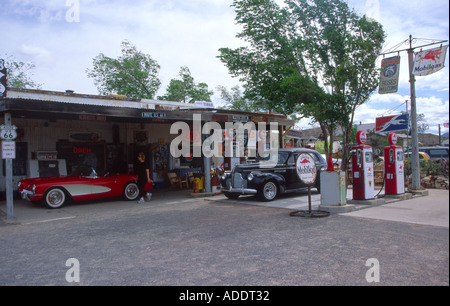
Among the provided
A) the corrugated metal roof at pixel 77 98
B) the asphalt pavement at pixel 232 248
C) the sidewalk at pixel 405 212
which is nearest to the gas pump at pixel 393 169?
the sidewalk at pixel 405 212

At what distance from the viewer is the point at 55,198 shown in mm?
11219

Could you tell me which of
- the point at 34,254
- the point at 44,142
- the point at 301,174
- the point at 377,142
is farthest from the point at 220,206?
the point at 377,142

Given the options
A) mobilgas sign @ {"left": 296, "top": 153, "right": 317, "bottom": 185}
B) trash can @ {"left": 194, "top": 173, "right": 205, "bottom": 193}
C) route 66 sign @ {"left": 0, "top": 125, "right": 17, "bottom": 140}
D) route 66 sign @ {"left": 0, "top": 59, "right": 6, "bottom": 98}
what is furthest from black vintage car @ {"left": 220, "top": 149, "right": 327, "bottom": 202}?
route 66 sign @ {"left": 0, "top": 59, "right": 6, "bottom": 98}

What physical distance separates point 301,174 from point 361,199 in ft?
7.81

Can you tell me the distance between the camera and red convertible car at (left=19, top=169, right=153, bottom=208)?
1095cm

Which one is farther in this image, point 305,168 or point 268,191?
point 268,191

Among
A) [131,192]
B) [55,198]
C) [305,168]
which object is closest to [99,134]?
[131,192]

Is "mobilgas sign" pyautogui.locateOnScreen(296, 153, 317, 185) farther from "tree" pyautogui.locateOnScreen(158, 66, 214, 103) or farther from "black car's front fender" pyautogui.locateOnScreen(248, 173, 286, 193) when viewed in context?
"tree" pyautogui.locateOnScreen(158, 66, 214, 103)

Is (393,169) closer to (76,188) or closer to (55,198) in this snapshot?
(76,188)

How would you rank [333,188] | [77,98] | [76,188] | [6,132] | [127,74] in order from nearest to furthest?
[333,188] < [6,132] < [76,188] < [77,98] < [127,74]

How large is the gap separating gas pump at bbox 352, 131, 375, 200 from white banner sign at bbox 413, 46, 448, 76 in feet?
10.1

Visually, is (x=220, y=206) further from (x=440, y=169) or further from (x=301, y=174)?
(x=440, y=169)

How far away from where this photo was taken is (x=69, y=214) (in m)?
10.1

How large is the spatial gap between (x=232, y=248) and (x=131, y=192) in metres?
8.02
